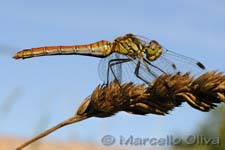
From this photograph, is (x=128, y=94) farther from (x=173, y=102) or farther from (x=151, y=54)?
(x=151, y=54)

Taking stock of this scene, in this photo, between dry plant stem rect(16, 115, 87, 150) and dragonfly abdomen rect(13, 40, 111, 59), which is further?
dragonfly abdomen rect(13, 40, 111, 59)

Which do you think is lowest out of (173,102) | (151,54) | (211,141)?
(211,141)

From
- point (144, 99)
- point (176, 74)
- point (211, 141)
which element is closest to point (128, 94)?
point (144, 99)

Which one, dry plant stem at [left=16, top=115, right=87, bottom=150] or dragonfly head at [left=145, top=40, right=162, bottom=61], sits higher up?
dragonfly head at [left=145, top=40, right=162, bottom=61]

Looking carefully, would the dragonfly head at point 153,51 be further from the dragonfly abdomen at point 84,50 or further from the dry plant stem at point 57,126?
the dry plant stem at point 57,126

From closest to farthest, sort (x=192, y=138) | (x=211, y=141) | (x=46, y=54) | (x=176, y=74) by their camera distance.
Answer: (x=176, y=74) < (x=211, y=141) < (x=192, y=138) < (x=46, y=54)

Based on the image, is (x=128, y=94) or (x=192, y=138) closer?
(x=128, y=94)

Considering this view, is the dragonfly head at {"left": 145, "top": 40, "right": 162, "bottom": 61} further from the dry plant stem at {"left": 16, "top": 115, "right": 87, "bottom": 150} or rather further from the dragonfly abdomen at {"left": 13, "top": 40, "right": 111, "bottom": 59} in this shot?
the dry plant stem at {"left": 16, "top": 115, "right": 87, "bottom": 150}

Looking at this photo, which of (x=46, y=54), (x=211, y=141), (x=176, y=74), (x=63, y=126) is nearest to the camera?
(x=63, y=126)
